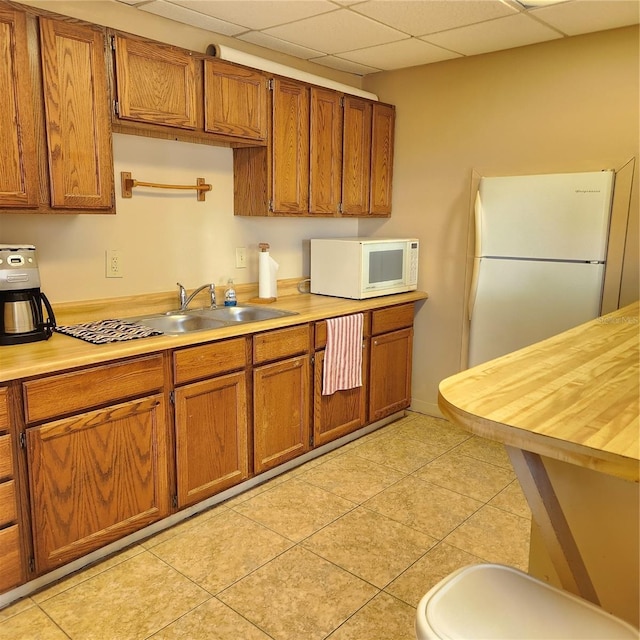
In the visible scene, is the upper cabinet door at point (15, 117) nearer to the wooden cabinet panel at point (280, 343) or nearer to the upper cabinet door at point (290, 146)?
the wooden cabinet panel at point (280, 343)

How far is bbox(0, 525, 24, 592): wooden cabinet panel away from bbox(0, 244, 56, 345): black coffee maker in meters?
0.71

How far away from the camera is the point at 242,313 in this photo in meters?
3.29

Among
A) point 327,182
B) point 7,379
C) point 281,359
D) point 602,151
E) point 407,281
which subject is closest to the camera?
point 7,379

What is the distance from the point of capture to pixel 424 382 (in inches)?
163

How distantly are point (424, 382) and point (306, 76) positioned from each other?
A: 2.18 m

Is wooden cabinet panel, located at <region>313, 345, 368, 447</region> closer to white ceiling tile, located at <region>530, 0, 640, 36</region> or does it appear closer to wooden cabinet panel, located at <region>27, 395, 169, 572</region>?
wooden cabinet panel, located at <region>27, 395, 169, 572</region>

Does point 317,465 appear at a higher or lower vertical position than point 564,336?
lower

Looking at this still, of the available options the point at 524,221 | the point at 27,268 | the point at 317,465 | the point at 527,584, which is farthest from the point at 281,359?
the point at 527,584

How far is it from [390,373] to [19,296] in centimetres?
233

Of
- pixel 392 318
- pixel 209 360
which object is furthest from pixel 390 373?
pixel 209 360

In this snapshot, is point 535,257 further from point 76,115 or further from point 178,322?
point 76,115

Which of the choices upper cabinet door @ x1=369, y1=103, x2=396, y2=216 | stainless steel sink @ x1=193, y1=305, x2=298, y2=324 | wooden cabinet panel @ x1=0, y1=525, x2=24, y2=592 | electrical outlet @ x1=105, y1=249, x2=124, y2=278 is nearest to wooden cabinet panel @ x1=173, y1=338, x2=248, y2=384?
stainless steel sink @ x1=193, y1=305, x2=298, y2=324

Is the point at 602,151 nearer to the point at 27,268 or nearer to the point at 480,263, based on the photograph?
the point at 480,263

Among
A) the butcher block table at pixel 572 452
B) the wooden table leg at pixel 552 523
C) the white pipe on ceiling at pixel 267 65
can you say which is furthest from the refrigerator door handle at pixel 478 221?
the wooden table leg at pixel 552 523
